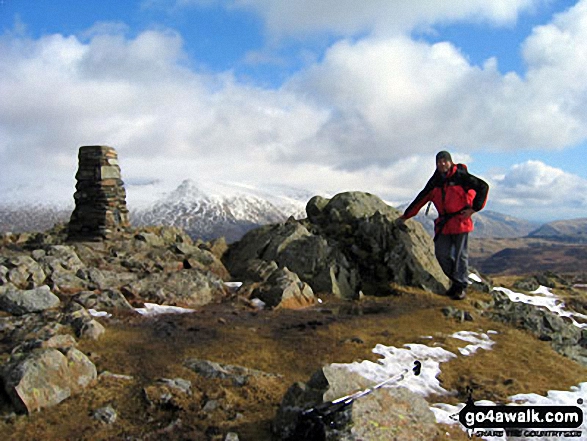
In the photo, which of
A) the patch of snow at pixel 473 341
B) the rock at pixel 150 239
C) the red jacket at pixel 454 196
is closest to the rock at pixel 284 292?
the red jacket at pixel 454 196

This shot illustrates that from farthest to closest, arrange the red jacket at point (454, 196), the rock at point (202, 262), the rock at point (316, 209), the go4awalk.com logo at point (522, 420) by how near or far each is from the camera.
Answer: the rock at point (316, 209) < the rock at point (202, 262) < the red jacket at point (454, 196) < the go4awalk.com logo at point (522, 420)

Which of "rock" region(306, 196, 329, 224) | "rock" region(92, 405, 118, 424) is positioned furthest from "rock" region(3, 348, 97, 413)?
"rock" region(306, 196, 329, 224)

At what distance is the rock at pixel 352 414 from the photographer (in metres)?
7.27

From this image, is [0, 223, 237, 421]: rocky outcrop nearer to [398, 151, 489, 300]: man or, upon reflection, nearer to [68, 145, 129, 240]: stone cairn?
[68, 145, 129, 240]: stone cairn

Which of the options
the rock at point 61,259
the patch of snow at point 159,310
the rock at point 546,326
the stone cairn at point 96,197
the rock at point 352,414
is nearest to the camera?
the rock at point 352,414

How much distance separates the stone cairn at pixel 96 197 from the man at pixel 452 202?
1873 cm

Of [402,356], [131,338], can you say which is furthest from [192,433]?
[402,356]

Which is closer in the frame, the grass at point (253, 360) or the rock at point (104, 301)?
the grass at point (253, 360)

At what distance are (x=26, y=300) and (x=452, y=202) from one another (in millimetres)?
17759

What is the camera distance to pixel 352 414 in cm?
738

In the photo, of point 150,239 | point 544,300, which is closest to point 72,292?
point 150,239

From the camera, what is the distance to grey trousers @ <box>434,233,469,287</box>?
19.8 metres

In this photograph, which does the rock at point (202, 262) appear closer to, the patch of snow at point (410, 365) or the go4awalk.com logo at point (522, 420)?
the patch of snow at point (410, 365)

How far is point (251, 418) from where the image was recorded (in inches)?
355
